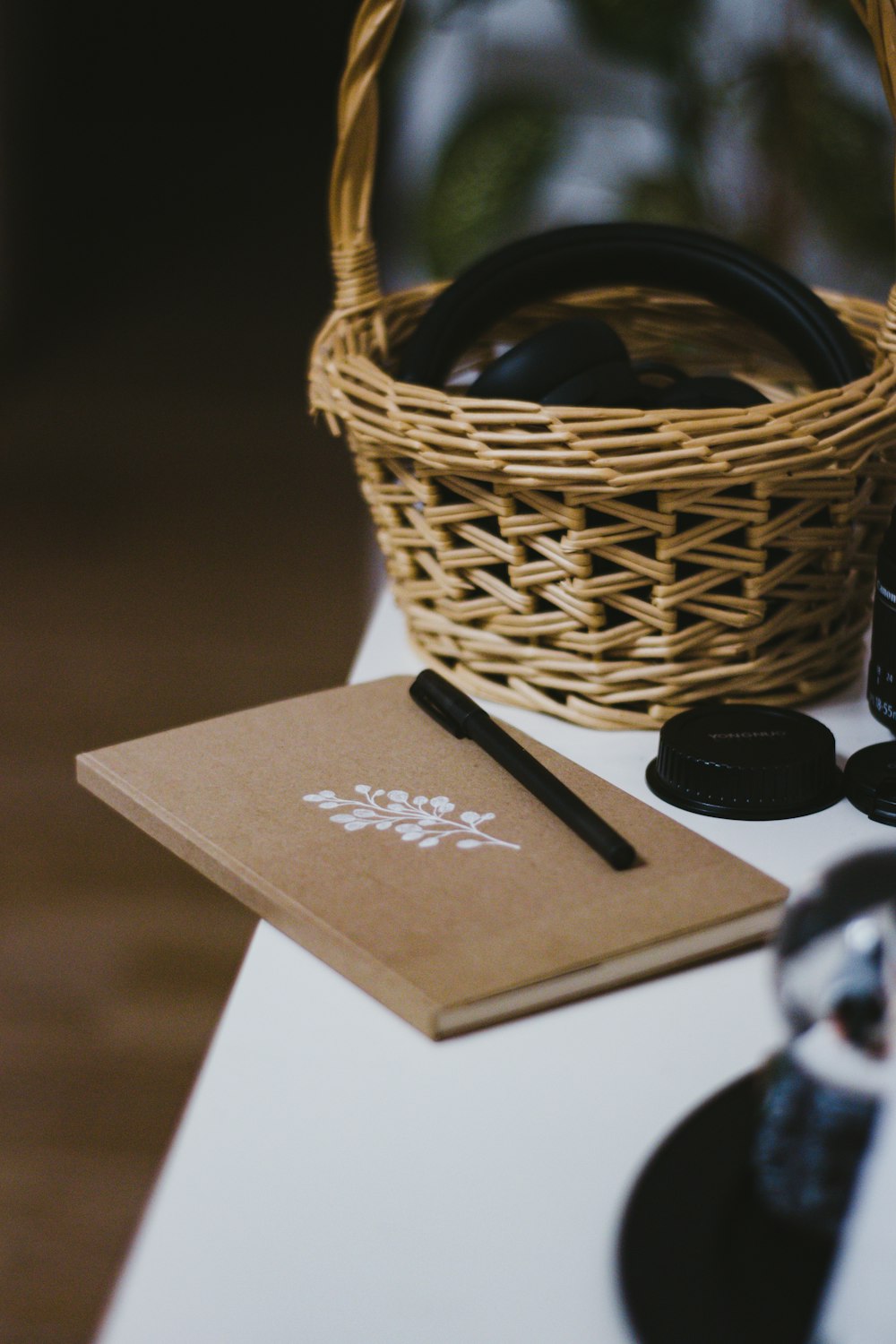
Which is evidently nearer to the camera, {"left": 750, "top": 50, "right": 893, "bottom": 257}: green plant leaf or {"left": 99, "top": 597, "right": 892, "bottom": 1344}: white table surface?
{"left": 99, "top": 597, "right": 892, "bottom": 1344}: white table surface

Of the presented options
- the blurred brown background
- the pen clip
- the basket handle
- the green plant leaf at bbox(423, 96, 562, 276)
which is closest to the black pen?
the pen clip

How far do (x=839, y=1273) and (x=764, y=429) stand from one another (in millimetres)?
324

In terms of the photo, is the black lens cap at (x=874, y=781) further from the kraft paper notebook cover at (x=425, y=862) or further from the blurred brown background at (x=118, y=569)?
the blurred brown background at (x=118, y=569)

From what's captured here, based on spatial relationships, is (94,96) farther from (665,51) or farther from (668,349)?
(668,349)

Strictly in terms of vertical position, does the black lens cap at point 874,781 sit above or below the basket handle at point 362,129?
below

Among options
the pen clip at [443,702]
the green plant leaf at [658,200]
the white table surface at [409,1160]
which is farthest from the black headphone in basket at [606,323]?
the green plant leaf at [658,200]

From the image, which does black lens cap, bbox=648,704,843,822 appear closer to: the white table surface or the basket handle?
the white table surface

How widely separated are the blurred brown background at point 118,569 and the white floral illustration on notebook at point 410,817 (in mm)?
675

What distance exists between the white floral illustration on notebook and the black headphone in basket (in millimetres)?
189

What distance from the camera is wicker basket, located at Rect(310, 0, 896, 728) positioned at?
520 millimetres

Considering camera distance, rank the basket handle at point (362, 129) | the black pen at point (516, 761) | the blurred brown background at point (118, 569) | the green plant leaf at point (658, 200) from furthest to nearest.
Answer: the green plant leaf at point (658, 200)
the blurred brown background at point (118, 569)
the basket handle at point (362, 129)
the black pen at point (516, 761)

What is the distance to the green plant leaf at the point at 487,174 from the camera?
1320 mm

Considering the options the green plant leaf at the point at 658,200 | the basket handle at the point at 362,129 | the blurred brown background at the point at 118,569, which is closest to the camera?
the basket handle at the point at 362,129

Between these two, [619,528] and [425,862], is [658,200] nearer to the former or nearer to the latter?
[619,528]
